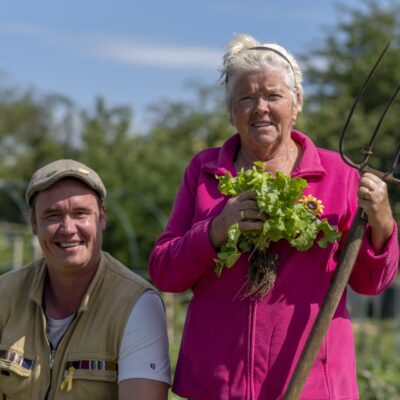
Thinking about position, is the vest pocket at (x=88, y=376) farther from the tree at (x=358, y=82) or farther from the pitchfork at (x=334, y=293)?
the tree at (x=358, y=82)

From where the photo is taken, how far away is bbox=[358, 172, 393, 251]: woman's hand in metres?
2.74

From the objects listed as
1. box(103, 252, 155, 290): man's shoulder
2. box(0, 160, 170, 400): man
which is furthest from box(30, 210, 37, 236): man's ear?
box(103, 252, 155, 290): man's shoulder

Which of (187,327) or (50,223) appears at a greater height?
(50,223)

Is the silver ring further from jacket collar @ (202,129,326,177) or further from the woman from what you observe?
jacket collar @ (202,129,326,177)

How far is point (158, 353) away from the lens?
10.9ft

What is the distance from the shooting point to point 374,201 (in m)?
2.74

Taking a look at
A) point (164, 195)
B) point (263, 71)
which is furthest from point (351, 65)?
point (263, 71)

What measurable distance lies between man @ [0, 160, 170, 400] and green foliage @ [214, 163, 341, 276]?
577 millimetres

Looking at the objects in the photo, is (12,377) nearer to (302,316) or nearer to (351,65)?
(302,316)

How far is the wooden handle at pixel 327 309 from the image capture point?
2.78 metres

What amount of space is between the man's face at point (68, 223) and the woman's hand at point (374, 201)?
1133 mm

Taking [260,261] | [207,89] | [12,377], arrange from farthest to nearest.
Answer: [207,89], [12,377], [260,261]

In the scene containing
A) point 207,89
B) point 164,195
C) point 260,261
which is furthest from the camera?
point 207,89

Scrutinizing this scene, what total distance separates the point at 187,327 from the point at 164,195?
58.0 ft
